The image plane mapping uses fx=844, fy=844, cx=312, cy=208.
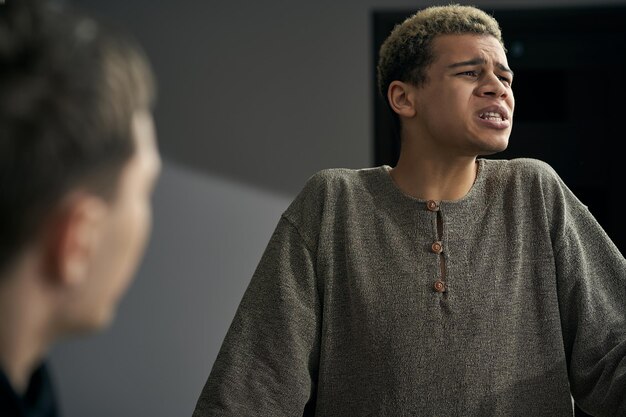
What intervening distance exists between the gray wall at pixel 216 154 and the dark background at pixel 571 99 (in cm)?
23

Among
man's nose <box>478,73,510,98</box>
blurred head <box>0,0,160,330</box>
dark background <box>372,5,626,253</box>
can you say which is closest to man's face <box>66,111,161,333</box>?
blurred head <box>0,0,160,330</box>

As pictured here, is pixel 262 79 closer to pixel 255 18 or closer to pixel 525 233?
pixel 255 18

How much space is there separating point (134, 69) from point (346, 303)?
3.81ft

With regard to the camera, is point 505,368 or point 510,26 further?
point 510,26

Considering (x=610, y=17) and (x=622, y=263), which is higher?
(x=610, y=17)

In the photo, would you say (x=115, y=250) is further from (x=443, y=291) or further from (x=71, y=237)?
(x=443, y=291)

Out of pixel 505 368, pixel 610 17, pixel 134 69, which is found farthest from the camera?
pixel 610 17

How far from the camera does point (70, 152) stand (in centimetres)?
68

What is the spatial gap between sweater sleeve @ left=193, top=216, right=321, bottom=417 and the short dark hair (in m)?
1.07

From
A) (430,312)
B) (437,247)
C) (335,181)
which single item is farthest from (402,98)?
(430,312)

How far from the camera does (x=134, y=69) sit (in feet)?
2.36

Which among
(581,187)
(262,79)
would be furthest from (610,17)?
(262,79)

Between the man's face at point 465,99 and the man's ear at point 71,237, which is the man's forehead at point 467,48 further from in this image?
the man's ear at point 71,237

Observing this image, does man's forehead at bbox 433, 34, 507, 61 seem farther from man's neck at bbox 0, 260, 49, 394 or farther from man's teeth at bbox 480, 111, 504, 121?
man's neck at bbox 0, 260, 49, 394
